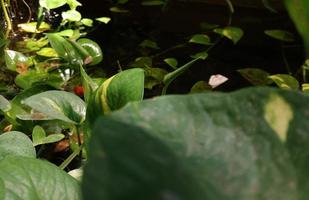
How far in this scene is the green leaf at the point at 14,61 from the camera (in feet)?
4.02

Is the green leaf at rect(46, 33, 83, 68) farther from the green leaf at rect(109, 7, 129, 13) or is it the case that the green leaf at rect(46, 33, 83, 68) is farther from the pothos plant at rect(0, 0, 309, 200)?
the pothos plant at rect(0, 0, 309, 200)

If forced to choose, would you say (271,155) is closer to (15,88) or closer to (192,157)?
(192,157)

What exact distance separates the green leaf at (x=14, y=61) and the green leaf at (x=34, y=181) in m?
0.70

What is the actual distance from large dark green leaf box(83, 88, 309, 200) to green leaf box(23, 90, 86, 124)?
0.49m

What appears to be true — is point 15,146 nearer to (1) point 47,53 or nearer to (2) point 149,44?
(1) point 47,53

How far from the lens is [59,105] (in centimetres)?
80

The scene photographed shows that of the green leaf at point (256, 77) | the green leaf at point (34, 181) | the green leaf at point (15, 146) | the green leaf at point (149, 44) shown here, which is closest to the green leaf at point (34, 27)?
the green leaf at point (149, 44)

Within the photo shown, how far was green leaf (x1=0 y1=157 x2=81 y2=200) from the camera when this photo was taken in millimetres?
529

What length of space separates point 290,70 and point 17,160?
3.07 ft

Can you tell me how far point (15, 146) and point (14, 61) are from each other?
1.80 feet

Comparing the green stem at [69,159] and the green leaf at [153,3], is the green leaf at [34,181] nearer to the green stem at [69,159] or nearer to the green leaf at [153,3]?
the green stem at [69,159]

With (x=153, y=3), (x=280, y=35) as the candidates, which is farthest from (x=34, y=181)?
(x=153, y=3)

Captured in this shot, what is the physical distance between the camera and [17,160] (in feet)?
1.84

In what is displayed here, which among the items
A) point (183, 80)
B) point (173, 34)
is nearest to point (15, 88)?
point (183, 80)
